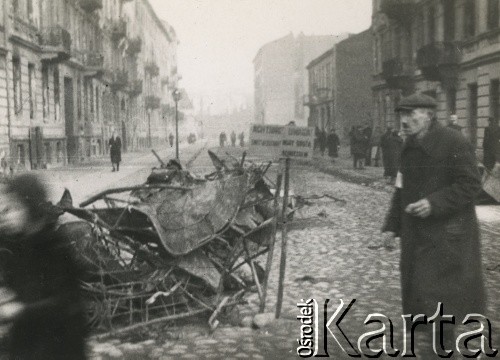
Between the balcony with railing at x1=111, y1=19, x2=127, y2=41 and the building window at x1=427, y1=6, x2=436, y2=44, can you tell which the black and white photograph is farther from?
the balcony with railing at x1=111, y1=19, x2=127, y2=41

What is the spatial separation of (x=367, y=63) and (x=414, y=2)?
67.5 feet

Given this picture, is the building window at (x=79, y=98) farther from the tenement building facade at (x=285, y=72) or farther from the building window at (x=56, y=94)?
the tenement building facade at (x=285, y=72)

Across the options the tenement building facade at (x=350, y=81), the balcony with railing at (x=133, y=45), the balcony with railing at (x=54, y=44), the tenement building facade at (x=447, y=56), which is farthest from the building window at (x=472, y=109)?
the balcony with railing at (x=133, y=45)

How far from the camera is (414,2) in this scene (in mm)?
30812

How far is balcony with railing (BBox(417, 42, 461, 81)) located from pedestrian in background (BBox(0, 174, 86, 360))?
2348 centimetres

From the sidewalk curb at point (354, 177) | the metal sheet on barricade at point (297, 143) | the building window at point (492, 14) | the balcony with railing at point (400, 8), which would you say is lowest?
the sidewalk curb at point (354, 177)

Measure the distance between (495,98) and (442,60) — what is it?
12.8 ft

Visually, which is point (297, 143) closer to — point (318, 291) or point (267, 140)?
point (267, 140)

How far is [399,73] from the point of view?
3175 centimetres

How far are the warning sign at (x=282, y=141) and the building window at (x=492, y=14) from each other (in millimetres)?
18161

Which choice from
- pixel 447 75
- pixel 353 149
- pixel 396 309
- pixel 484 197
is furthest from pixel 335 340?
pixel 447 75

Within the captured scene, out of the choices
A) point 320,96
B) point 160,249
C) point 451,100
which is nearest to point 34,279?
point 160,249

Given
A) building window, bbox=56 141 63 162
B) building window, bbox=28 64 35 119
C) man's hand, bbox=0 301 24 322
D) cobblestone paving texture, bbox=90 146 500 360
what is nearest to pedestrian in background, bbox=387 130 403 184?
cobblestone paving texture, bbox=90 146 500 360

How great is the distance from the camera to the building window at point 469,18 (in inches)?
945
